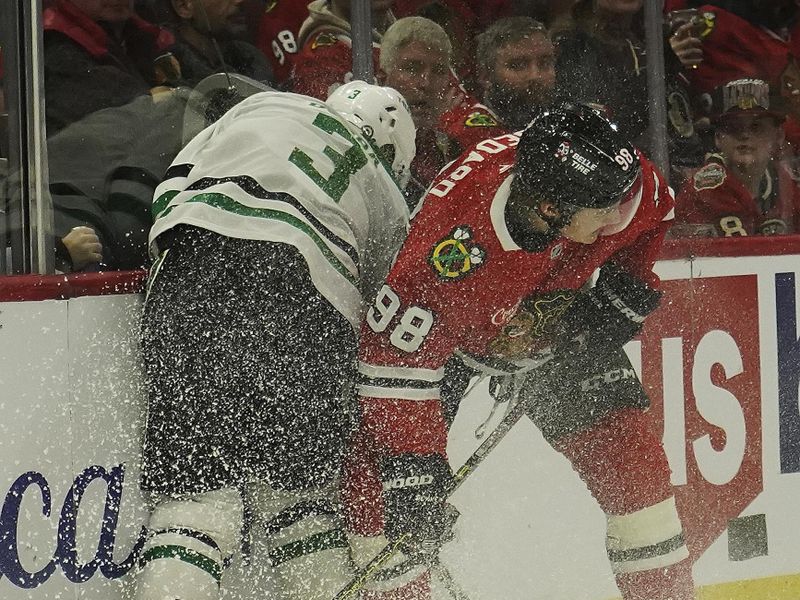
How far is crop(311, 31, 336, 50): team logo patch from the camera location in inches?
112

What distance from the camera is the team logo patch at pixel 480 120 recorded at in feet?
9.89

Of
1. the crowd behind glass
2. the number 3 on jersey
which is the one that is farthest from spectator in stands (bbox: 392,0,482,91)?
the number 3 on jersey

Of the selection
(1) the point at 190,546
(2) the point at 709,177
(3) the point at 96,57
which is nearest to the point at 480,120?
(2) the point at 709,177

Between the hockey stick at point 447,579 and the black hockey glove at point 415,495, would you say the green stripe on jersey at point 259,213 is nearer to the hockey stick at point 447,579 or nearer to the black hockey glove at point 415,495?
the black hockey glove at point 415,495

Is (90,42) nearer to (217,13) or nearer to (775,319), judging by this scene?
(217,13)

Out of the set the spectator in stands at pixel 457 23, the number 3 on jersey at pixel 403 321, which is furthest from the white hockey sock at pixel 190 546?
the spectator in stands at pixel 457 23

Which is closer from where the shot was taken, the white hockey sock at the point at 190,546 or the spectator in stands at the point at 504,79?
the white hockey sock at the point at 190,546

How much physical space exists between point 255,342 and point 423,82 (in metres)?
0.79

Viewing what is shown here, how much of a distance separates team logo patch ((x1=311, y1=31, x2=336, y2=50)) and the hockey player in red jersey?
1.46 feet

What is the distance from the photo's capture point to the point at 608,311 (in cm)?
275

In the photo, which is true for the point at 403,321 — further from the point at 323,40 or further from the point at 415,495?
the point at 323,40

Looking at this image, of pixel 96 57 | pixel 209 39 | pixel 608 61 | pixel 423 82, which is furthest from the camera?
pixel 608 61

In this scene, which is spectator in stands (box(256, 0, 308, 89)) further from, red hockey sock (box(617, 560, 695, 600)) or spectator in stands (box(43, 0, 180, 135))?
red hockey sock (box(617, 560, 695, 600))

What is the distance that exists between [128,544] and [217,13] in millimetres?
1051
